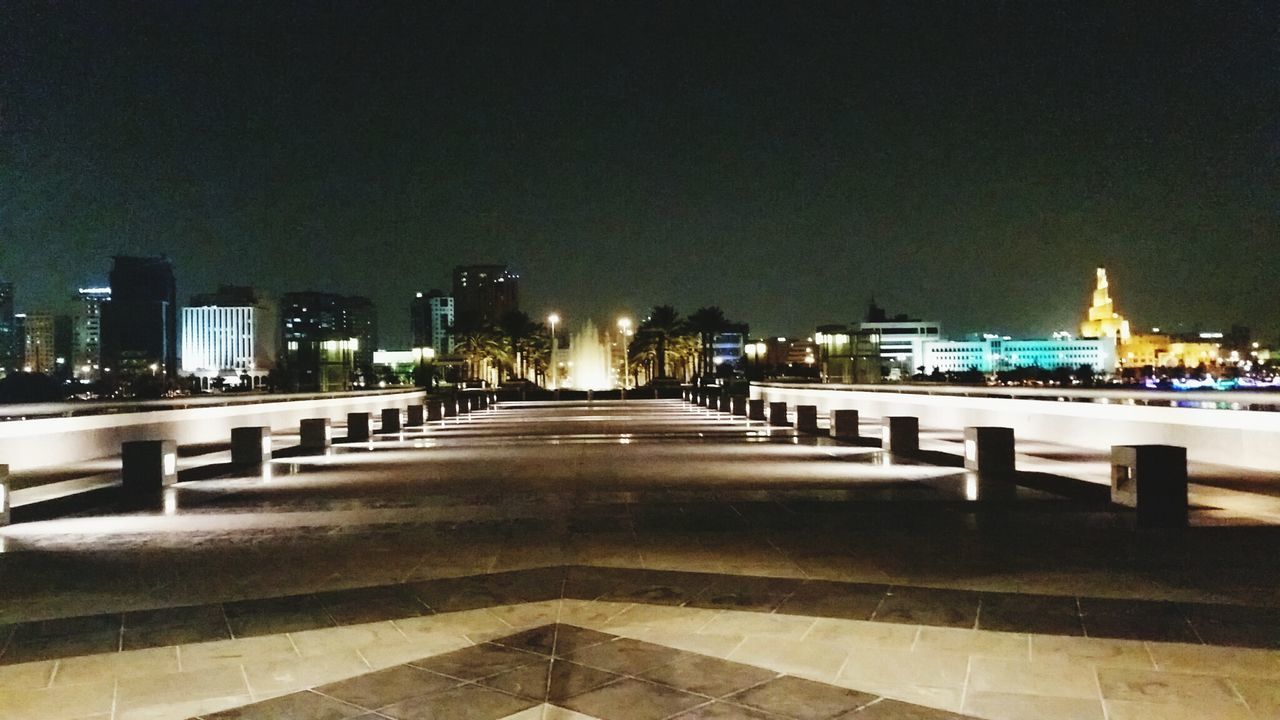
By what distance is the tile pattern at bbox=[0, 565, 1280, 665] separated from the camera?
20.1 feet

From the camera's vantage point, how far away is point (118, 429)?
23.6 metres

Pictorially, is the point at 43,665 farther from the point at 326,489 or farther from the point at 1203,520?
the point at 1203,520

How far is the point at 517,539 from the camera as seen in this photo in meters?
9.60

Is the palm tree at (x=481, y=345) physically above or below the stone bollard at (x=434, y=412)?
above

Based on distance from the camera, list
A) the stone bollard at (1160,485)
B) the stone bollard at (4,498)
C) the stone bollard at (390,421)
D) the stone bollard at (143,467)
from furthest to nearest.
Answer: the stone bollard at (390,421), the stone bollard at (143,467), the stone bollard at (4,498), the stone bollard at (1160,485)

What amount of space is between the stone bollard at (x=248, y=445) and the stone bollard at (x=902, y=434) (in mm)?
11235

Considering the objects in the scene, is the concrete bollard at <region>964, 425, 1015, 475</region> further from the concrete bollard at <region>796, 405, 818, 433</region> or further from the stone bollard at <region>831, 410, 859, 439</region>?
the concrete bollard at <region>796, 405, 818, 433</region>

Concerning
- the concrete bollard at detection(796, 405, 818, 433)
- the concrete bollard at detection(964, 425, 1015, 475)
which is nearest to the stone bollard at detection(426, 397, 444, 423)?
the concrete bollard at detection(796, 405, 818, 433)

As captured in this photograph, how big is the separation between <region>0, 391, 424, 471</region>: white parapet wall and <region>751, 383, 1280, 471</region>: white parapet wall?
17063mm

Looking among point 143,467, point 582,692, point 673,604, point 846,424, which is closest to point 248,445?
point 143,467

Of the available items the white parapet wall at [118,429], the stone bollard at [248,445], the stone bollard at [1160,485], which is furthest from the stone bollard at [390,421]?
the stone bollard at [1160,485]

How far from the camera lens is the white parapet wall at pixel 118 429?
19.9m

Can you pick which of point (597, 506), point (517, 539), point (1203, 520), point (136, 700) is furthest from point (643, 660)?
point (1203, 520)

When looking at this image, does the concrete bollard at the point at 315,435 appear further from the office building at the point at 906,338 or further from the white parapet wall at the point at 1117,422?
the office building at the point at 906,338
